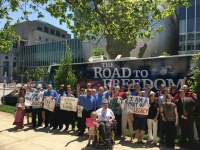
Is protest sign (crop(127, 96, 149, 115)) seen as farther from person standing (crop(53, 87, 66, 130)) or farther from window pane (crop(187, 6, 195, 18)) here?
window pane (crop(187, 6, 195, 18))

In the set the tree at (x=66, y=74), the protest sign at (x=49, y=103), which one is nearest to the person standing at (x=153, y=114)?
the protest sign at (x=49, y=103)

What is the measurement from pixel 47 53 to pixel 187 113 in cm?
6268

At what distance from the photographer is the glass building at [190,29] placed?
36.4 m

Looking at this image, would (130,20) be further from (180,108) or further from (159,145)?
(159,145)

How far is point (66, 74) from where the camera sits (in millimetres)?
12328

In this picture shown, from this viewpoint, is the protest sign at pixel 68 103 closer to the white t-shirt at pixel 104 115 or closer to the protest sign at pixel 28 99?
the protest sign at pixel 28 99

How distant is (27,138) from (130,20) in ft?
18.2

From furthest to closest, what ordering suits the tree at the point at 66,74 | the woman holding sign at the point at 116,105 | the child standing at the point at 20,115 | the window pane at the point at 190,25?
the window pane at the point at 190,25 < the tree at the point at 66,74 < the child standing at the point at 20,115 < the woman holding sign at the point at 116,105

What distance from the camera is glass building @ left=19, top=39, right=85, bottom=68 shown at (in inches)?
2337

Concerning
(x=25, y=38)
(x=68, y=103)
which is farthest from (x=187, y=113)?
(x=25, y=38)

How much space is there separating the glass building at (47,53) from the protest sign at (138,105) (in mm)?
50731

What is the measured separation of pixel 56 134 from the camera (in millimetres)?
8422

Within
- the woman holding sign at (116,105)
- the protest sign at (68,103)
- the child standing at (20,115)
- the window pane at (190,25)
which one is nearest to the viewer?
the woman holding sign at (116,105)

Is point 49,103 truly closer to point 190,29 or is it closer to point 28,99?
point 28,99
